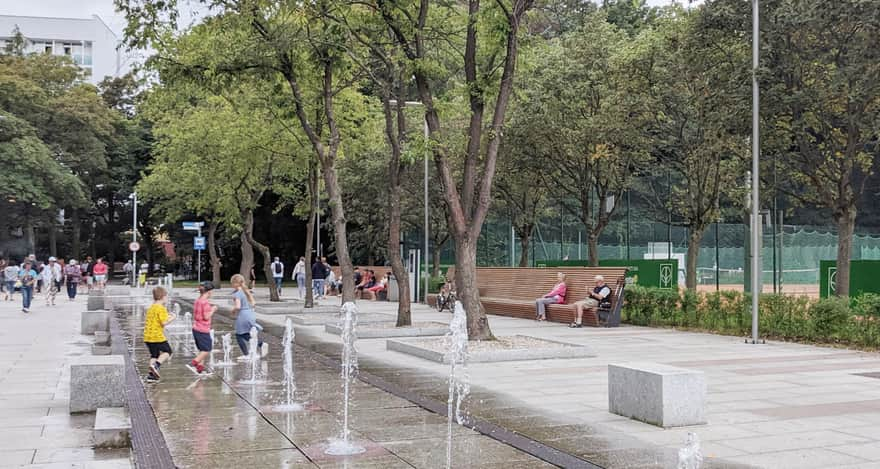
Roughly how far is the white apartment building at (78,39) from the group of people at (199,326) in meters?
88.0

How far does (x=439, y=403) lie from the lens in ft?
31.1

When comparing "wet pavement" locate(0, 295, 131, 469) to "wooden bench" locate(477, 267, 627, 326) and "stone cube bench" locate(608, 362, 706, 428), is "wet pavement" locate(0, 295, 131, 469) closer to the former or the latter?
"stone cube bench" locate(608, 362, 706, 428)

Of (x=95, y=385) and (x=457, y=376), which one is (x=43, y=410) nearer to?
(x=95, y=385)

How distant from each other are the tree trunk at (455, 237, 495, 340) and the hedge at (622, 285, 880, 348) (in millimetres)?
6008

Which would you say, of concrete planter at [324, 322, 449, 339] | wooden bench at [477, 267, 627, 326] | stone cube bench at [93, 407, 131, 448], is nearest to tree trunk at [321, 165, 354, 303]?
concrete planter at [324, 322, 449, 339]

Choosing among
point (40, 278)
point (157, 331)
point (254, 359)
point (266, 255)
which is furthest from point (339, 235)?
point (40, 278)

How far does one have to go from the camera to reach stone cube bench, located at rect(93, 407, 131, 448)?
7.56 metres

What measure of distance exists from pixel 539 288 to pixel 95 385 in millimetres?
16354

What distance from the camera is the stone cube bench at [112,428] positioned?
298 inches

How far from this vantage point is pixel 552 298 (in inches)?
862

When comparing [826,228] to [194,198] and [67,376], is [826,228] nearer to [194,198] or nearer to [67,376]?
[194,198]

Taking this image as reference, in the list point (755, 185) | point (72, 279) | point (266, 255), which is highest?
point (755, 185)

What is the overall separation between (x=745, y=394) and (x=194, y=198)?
3079cm

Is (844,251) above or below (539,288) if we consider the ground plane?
above
